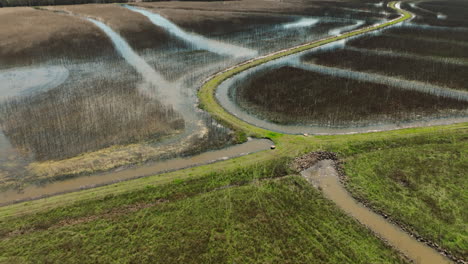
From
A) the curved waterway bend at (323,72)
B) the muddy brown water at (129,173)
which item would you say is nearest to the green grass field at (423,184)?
the curved waterway bend at (323,72)

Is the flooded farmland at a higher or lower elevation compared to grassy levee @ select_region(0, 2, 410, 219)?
higher

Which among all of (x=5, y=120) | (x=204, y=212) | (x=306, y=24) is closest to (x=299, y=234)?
(x=204, y=212)

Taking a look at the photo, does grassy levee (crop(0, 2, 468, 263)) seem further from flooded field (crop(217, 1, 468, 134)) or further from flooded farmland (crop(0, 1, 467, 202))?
flooded field (crop(217, 1, 468, 134))

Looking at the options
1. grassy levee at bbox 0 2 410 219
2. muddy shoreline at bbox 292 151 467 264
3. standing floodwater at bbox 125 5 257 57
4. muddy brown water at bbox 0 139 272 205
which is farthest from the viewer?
standing floodwater at bbox 125 5 257 57

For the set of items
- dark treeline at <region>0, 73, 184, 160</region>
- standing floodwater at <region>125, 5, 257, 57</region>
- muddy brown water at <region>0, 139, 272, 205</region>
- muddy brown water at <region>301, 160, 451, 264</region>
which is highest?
standing floodwater at <region>125, 5, 257, 57</region>

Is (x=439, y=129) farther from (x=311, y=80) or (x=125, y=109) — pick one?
(x=125, y=109)

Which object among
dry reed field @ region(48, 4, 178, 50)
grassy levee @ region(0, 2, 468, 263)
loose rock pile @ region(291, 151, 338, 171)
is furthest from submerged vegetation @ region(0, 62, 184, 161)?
dry reed field @ region(48, 4, 178, 50)
